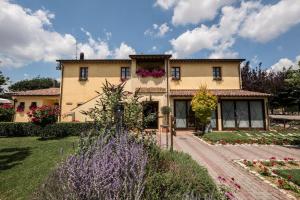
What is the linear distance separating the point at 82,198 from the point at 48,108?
46.1 ft

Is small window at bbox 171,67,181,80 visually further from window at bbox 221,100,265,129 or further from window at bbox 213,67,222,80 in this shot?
window at bbox 221,100,265,129

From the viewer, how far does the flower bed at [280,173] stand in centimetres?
600

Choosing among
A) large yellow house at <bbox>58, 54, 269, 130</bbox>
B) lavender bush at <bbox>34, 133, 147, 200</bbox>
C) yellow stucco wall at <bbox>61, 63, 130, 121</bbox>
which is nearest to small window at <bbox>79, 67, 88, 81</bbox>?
large yellow house at <bbox>58, 54, 269, 130</bbox>

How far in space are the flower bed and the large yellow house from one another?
11.0 metres

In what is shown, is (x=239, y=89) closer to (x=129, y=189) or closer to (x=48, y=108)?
(x=48, y=108)

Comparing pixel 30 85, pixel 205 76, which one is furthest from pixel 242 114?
pixel 30 85

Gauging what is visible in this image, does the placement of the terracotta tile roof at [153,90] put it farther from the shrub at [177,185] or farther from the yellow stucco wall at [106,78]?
the shrub at [177,185]

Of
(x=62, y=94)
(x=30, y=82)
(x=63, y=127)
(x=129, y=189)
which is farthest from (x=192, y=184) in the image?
(x=30, y=82)

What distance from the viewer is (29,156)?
945 centimetres

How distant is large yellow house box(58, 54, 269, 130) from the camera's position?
19.7 m

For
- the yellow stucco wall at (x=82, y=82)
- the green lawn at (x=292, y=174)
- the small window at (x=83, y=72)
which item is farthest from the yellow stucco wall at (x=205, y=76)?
the green lawn at (x=292, y=174)

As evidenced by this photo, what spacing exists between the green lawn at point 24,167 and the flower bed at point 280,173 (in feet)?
20.1

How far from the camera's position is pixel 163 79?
20016 mm

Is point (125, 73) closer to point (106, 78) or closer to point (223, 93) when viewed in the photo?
point (106, 78)
